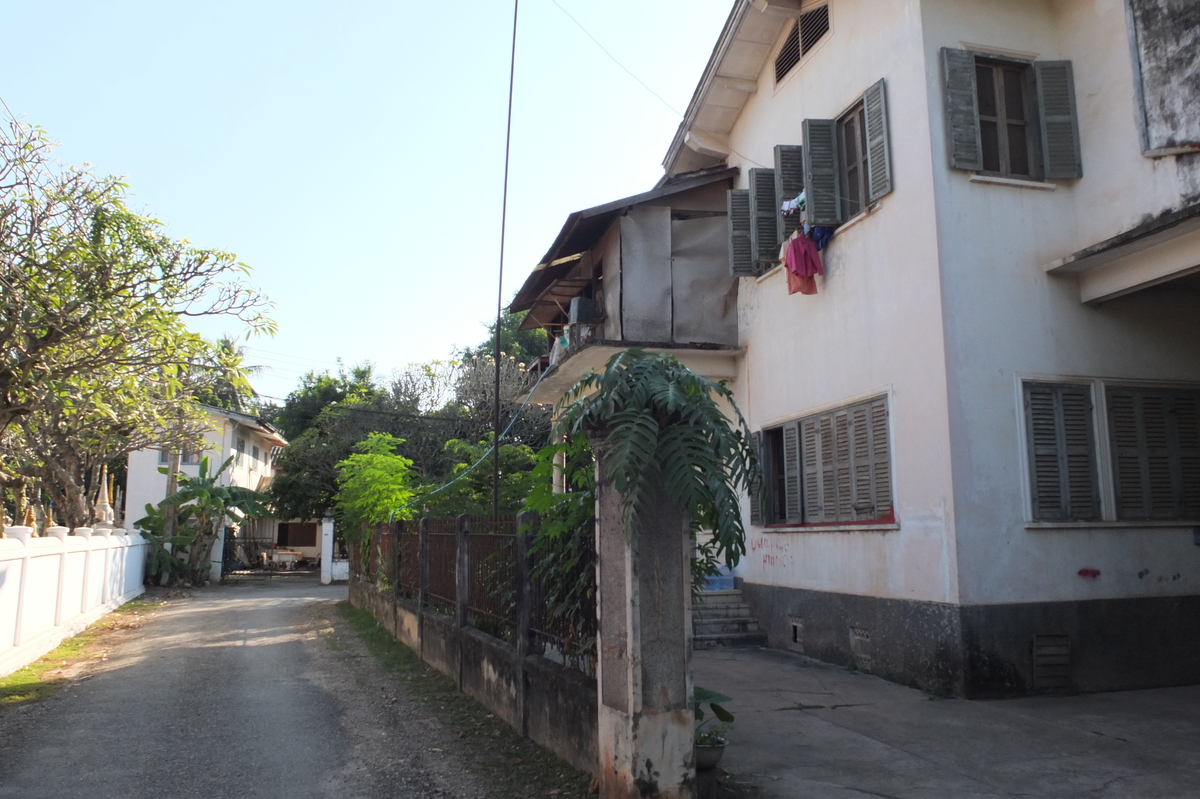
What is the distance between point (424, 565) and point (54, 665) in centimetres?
480

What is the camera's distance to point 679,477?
502 centimetres

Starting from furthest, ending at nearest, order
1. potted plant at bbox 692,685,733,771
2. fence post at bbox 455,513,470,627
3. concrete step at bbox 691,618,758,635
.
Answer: concrete step at bbox 691,618,758,635 → fence post at bbox 455,513,470,627 → potted plant at bbox 692,685,733,771

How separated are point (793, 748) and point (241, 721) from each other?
16.1 feet

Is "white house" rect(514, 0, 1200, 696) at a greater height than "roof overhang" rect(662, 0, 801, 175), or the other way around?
"roof overhang" rect(662, 0, 801, 175)

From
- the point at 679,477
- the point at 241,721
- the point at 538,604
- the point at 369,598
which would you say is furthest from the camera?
the point at 369,598

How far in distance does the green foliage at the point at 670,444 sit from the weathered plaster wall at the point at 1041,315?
158 inches

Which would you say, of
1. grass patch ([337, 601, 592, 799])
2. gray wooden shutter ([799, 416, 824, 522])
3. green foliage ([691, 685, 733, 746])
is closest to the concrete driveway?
green foliage ([691, 685, 733, 746])

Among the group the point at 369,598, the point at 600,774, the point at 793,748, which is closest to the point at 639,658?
the point at 600,774

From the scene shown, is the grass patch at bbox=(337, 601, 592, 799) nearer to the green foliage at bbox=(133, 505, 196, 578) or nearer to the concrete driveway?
the concrete driveway

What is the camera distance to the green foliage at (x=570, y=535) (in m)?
6.12

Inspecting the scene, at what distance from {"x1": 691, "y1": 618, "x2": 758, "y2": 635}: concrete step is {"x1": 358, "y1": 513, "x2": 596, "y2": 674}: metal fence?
340cm

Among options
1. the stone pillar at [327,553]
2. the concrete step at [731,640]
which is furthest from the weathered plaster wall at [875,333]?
the stone pillar at [327,553]

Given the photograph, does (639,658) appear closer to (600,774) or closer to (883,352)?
(600,774)

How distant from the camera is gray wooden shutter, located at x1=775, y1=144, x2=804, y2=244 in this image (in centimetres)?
1130
